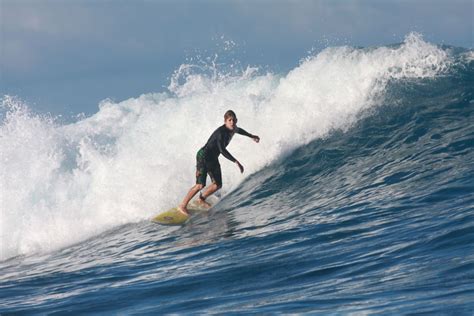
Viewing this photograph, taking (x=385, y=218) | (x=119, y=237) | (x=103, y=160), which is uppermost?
(x=103, y=160)

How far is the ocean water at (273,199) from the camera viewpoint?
675cm

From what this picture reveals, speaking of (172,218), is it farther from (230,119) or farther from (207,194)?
(230,119)

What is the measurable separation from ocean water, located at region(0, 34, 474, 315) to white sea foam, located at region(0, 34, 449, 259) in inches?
1.7

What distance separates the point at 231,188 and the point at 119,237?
8.46ft

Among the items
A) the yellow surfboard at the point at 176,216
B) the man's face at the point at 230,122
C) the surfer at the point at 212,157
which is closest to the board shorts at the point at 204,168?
the surfer at the point at 212,157

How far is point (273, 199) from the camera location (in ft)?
40.2

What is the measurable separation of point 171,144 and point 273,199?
529cm

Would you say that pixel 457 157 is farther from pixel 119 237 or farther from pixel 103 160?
pixel 103 160

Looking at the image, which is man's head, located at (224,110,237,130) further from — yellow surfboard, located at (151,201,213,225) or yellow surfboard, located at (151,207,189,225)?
yellow surfboard, located at (151,207,189,225)

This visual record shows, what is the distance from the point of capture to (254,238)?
9.22 m

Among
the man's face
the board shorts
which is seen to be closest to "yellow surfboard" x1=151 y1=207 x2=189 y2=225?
the board shorts

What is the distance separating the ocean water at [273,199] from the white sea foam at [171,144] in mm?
43

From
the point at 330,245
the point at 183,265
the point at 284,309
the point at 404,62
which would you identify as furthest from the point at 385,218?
the point at 404,62

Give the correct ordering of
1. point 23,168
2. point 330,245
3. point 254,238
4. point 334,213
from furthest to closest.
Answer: point 23,168 → point 334,213 → point 254,238 → point 330,245
